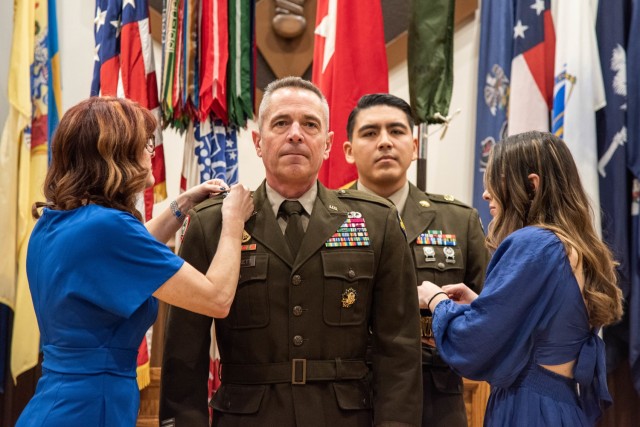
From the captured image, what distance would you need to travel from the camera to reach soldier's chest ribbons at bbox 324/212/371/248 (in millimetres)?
2010

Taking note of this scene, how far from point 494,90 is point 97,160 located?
8.28 feet

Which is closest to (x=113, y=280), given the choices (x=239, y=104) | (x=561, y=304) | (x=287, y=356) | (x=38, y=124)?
(x=287, y=356)

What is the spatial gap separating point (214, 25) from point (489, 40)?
145 centimetres

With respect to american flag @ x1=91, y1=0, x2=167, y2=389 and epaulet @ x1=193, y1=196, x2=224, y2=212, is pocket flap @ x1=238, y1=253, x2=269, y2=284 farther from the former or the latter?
american flag @ x1=91, y1=0, x2=167, y2=389

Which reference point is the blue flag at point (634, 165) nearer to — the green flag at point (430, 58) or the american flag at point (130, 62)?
the green flag at point (430, 58)

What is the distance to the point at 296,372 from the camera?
1.89 m

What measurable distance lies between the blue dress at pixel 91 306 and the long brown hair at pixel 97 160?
0.16ft

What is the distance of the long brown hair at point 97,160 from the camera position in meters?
1.77

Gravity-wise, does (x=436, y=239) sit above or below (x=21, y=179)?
below

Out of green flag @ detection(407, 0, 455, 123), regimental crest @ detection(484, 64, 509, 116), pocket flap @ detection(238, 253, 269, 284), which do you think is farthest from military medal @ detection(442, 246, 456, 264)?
regimental crest @ detection(484, 64, 509, 116)

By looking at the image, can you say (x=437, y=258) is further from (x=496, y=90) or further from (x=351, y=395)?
(x=496, y=90)

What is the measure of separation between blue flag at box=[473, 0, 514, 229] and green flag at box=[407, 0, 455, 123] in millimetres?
313

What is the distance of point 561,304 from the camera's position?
6.14ft

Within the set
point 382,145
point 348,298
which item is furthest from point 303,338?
point 382,145
